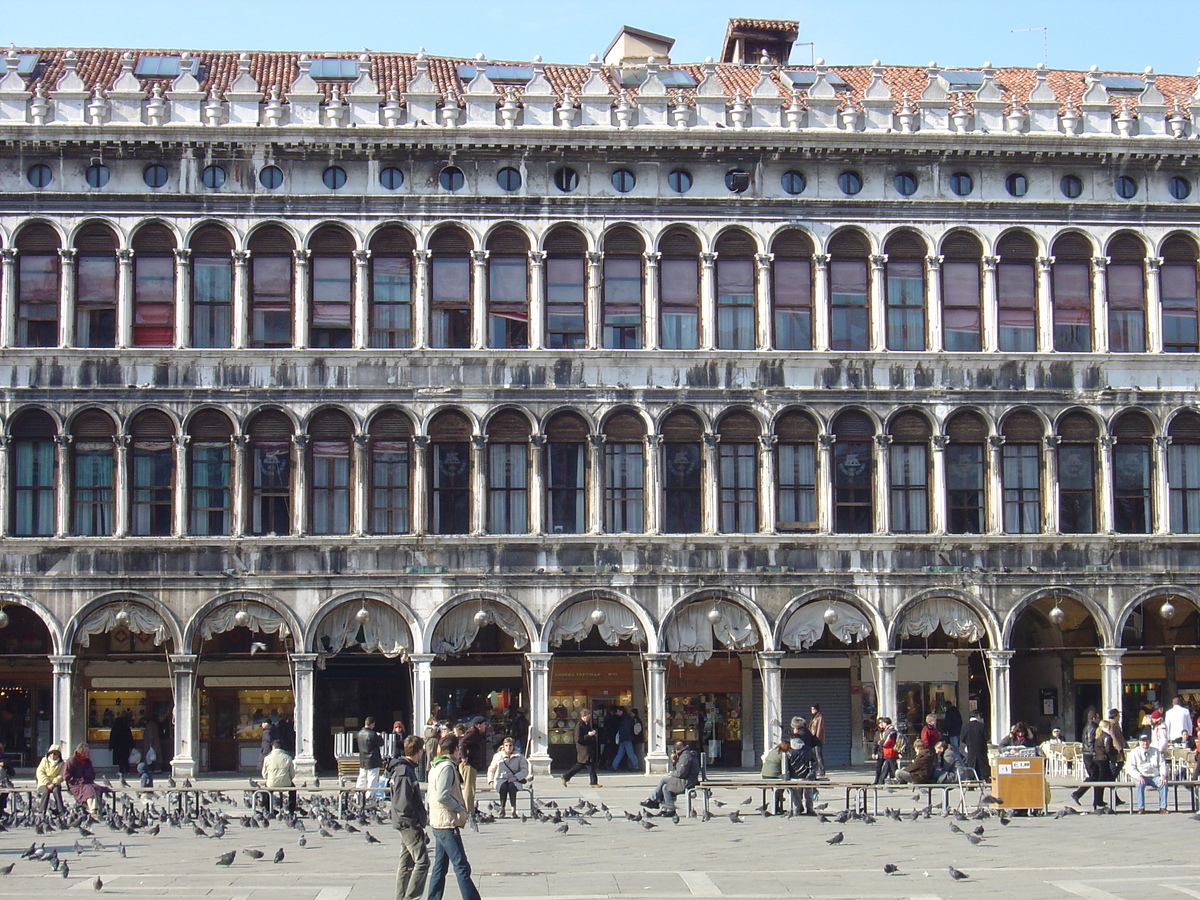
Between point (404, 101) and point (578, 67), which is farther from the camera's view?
point (578, 67)

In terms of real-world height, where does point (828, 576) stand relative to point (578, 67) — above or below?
below

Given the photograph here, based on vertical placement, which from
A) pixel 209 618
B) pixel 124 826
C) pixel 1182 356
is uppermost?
pixel 1182 356

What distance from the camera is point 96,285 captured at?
37.0 metres

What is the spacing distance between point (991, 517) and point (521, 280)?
35.9 ft

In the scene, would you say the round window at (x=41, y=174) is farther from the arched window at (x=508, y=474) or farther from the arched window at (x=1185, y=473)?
the arched window at (x=1185, y=473)

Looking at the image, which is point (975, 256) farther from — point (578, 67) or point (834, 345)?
point (578, 67)

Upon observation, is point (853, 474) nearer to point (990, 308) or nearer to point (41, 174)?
point (990, 308)

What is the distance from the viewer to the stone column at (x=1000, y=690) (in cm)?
3728

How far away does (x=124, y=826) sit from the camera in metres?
25.7

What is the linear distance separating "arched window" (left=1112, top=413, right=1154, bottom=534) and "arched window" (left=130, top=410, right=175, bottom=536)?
19.6 m

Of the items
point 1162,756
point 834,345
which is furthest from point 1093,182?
point 1162,756

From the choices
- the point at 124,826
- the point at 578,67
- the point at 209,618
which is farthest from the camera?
the point at 578,67

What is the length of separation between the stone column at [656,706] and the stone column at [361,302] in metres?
8.66

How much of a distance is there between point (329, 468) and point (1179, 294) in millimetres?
18375
